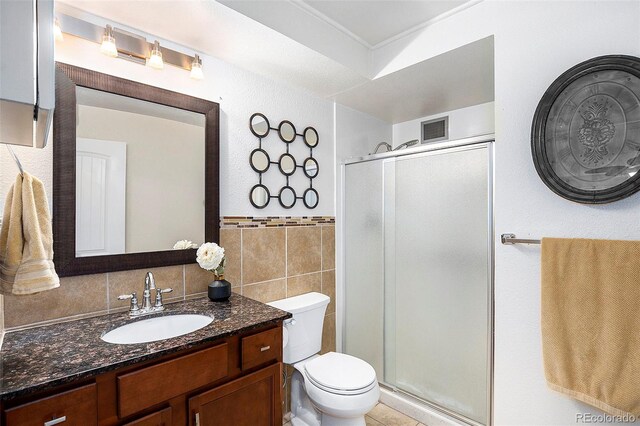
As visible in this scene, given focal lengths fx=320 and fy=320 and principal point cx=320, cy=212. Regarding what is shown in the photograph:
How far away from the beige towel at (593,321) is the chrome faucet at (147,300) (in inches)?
69.9

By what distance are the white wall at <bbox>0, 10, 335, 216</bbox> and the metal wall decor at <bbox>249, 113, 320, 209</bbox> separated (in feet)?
0.11

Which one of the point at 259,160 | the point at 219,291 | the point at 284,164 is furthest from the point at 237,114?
the point at 219,291

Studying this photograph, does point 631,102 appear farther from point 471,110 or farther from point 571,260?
point 471,110

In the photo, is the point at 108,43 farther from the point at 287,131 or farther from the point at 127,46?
the point at 287,131

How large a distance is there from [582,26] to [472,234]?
1092mm

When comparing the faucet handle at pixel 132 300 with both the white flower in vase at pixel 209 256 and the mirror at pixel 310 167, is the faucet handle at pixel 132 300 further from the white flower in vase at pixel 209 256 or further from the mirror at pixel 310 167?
the mirror at pixel 310 167

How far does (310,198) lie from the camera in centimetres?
238

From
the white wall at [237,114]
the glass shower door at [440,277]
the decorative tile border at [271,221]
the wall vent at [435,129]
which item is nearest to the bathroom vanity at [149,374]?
the decorative tile border at [271,221]

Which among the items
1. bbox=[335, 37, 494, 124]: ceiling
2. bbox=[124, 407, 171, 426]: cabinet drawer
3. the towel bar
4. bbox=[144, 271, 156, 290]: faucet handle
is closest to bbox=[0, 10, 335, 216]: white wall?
bbox=[335, 37, 494, 124]: ceiling

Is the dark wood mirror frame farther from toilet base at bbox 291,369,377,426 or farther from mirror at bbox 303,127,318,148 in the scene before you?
toilet base at bbox 291,369,377,426

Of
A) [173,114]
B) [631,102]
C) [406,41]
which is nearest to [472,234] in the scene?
[631,102]

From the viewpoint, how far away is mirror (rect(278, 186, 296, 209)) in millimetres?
2195

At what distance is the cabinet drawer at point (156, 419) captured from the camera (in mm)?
1088

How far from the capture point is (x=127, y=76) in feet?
5.15
